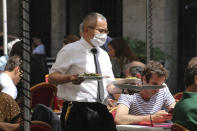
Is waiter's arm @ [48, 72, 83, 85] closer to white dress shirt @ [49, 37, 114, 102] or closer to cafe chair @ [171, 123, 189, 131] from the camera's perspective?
white dress shirt @ [49, 37, 114, 102]

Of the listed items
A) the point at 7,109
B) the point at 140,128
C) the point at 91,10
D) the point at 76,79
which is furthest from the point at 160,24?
the point at 76,79

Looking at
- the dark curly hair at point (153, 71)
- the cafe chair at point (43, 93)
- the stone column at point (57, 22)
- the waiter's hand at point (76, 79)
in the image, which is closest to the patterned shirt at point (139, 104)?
the dark curly hair at point (153, 71)

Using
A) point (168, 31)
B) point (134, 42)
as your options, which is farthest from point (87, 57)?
point (168, 31)

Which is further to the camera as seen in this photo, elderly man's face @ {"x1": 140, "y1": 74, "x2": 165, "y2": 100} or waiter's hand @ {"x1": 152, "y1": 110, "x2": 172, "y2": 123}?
elderly man's face @ {"x1": 140, "y1": 74, "x2": 165, "y2": 100}

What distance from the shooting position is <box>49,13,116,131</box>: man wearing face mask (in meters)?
4.26

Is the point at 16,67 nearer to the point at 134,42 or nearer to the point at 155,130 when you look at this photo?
the point at 155,130

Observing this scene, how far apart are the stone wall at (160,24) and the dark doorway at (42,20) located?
9.81 ft

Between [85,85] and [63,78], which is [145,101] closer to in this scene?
[85,85]

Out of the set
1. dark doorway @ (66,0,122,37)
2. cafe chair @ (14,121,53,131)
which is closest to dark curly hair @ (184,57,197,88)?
cafe chair @ (14,121,53,131)

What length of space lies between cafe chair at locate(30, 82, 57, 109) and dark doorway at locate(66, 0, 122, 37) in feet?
23.1

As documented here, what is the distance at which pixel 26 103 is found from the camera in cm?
344

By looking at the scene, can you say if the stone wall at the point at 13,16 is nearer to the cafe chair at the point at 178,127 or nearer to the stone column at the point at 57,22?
the stone column at the point at 57,22

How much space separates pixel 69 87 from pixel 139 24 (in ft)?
26.7

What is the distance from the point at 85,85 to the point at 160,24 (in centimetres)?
790
